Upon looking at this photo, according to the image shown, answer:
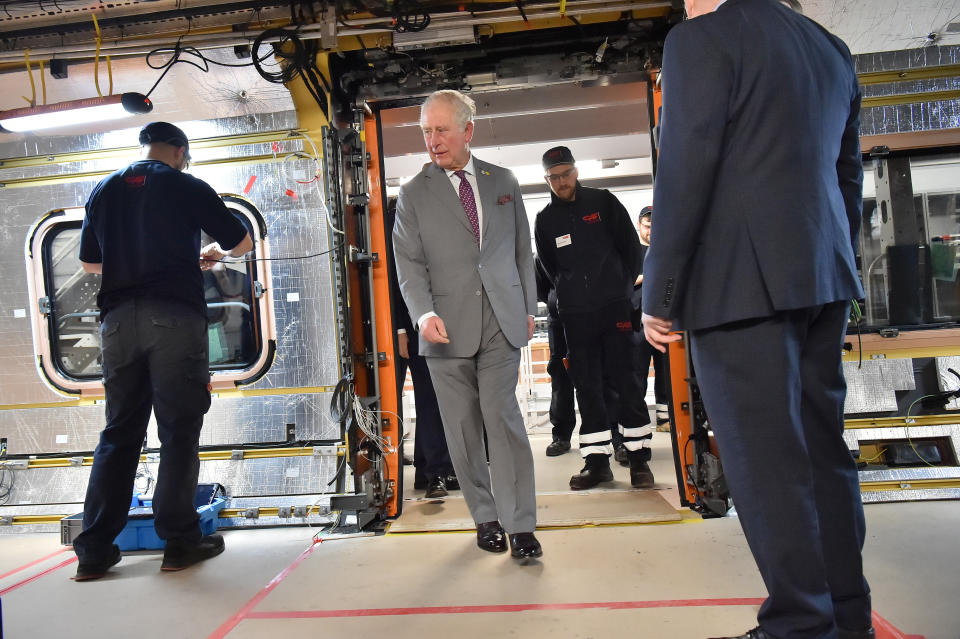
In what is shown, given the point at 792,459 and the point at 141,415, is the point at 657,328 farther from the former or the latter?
the point at 141,415

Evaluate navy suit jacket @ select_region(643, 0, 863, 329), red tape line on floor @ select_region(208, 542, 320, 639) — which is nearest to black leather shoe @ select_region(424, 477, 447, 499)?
red tape line on floor @ select_region(208, 542, 320, 639)

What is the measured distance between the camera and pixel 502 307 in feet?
9.70

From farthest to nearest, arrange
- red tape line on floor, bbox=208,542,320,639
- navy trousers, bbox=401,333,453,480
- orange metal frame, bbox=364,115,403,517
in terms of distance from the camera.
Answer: navy trousers, bbox=401,333,453,480, orange metal frame, bbox=364,115,403,517, red tape line on floor, bbox=208,542,320,639

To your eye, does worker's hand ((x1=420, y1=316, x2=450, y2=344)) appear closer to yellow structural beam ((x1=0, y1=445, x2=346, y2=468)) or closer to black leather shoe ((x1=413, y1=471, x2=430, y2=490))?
yellow structural beam ((x1=0, y1=445, x2=346, y2=468))

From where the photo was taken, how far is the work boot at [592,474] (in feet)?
13.4

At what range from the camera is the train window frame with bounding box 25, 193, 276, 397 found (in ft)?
13.8

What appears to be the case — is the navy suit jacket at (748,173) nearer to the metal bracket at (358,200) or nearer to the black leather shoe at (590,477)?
the metal bracket at (358,200)

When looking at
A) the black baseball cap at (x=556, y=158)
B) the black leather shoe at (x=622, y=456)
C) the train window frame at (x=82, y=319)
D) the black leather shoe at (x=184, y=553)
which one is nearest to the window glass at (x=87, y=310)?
the train window frame at (x=82, y=319)

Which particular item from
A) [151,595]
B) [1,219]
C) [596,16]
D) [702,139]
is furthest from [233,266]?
[702,139]

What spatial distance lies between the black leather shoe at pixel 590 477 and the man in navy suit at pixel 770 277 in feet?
7.85

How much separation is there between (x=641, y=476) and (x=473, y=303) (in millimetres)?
1806

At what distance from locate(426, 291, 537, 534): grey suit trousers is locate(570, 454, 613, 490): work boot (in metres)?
1.16

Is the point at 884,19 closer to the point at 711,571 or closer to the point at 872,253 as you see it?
the point at 872,253

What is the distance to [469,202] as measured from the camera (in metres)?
3.12
